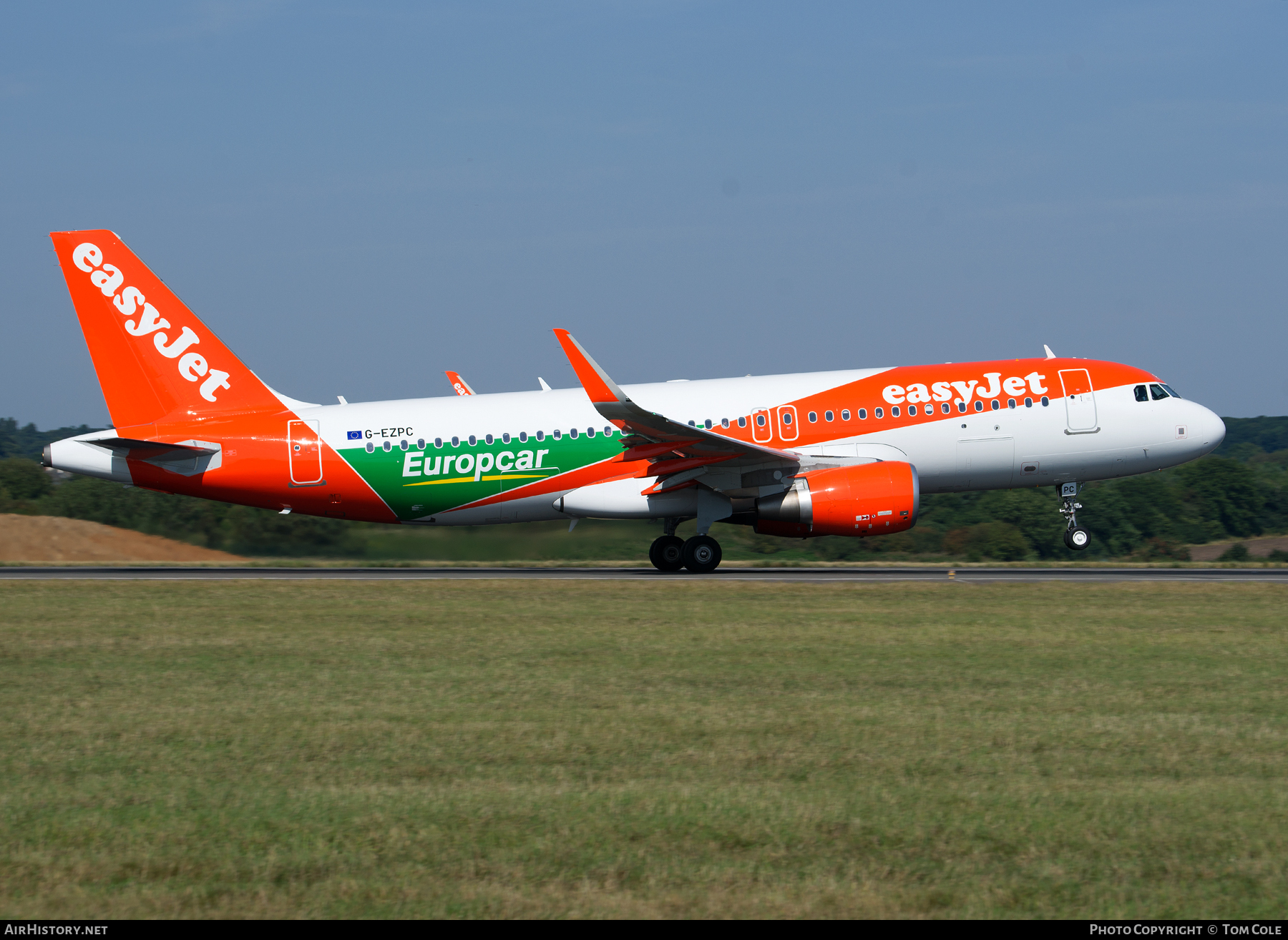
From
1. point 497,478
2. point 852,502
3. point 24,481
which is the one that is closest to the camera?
point 852,502

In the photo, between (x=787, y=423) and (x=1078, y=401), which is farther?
(x=1078, y=401)

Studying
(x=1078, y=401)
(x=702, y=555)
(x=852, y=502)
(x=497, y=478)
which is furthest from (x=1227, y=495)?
(x=497, y=478)

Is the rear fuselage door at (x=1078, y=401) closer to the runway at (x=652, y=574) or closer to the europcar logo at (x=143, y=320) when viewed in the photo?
the runway at (x=652, y=574)

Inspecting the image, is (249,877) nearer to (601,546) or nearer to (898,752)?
(898,752)

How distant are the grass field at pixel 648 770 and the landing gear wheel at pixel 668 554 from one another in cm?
1015

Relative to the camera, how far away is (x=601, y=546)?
29609 mm

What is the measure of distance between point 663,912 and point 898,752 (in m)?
3.77

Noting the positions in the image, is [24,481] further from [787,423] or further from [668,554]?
[787,423]

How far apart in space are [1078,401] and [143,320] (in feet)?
68.1

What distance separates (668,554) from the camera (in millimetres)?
27641

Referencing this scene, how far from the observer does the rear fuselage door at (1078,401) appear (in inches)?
1077

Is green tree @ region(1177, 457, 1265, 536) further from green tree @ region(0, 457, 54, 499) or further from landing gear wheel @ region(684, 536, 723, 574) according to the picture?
green tree @ region(0, 457, 54, 499)

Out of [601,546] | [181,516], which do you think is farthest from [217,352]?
[601,546]

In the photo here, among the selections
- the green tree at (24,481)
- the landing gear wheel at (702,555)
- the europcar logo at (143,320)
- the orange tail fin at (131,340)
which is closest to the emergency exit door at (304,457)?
the orange tail fin at (131,340)
